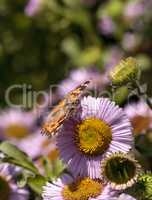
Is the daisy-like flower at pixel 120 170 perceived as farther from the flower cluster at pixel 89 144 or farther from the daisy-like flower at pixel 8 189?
the daisy-like flower at pixel 8 189

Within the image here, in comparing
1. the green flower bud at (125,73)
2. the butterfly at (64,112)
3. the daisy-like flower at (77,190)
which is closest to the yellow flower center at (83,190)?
the daisy-like flower at (77,190)

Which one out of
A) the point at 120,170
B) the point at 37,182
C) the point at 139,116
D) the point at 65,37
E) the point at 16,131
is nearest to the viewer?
the point at 120,170

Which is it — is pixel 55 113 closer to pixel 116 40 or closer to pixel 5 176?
pixel 5 176

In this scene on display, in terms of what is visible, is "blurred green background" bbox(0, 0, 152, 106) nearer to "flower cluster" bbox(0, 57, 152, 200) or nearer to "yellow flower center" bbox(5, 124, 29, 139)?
"yellow flower center" bbox(5, 124, 29, 139)

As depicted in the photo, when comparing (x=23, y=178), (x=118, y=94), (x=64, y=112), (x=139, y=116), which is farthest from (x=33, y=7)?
(x=64, y=112)

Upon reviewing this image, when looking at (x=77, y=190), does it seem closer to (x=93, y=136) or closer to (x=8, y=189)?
(x=93, y=136)

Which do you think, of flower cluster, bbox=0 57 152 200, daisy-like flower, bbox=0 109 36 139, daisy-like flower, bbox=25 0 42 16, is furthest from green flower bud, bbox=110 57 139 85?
daisy-like flower, bbox=25 0 42 16
